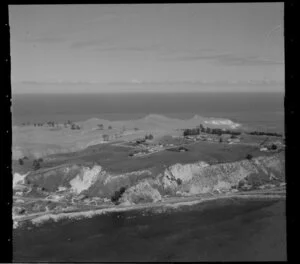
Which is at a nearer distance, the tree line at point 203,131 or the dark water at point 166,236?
the dark water at point 166,236

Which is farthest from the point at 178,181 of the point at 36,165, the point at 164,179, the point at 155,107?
the point at 36,165

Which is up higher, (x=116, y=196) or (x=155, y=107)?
(x=155, y=107)

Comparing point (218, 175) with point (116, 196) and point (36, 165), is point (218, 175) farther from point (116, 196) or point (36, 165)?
point (36, 165)

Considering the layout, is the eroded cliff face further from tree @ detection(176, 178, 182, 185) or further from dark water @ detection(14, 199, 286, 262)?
dark water @ detection(14, 199, 286, 262)

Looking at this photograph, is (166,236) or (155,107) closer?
(166,236)

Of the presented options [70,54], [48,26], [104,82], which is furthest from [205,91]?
[48,26]

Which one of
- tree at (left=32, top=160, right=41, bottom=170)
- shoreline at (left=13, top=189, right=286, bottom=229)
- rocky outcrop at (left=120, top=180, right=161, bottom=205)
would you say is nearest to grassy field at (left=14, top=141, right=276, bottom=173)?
tree at (left=32, top=160, right=41, bottom=170)

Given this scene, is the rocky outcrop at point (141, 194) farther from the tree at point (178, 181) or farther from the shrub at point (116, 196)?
the tree at point (178, 181)

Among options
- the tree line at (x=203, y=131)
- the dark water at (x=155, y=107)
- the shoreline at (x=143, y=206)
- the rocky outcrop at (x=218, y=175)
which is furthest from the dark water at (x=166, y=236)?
the dark water at (x=155, y=107)
